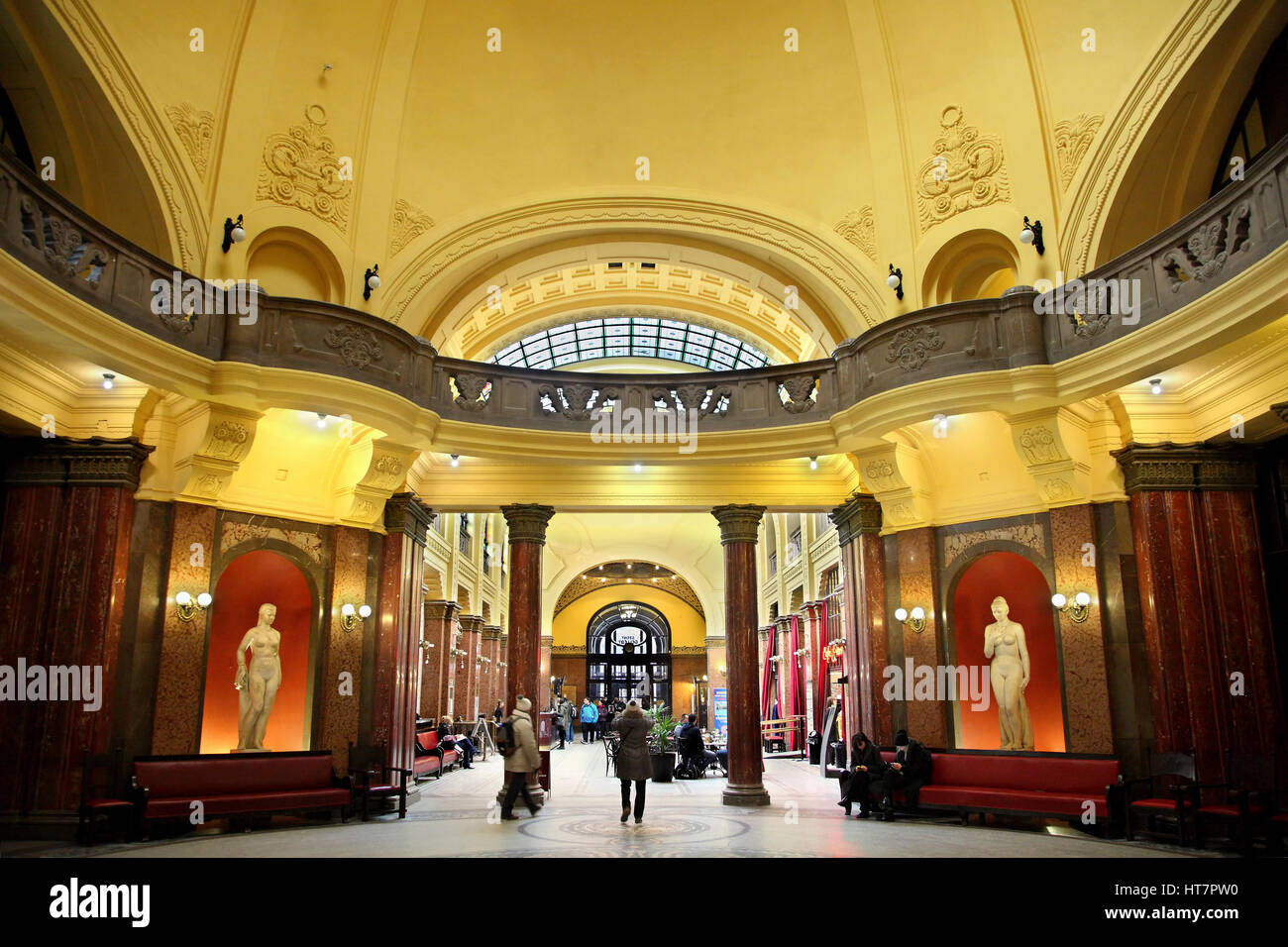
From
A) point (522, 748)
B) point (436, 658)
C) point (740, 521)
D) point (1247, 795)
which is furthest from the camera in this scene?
point (436, 658)

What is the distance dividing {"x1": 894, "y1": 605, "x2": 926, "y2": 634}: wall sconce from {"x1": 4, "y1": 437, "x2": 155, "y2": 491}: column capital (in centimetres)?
1004

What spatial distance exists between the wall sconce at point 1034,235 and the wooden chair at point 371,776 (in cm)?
1037

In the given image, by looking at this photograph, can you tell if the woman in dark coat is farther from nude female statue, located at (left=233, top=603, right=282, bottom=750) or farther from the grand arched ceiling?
the grand arched ceiling

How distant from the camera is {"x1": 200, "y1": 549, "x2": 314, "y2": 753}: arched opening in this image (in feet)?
38.3

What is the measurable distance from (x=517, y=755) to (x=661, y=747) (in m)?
6.36

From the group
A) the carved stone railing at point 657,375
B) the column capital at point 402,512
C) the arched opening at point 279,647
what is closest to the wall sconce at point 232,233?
the carved stone railing at point 657,375

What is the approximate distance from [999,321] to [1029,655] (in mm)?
4954

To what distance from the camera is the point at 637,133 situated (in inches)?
544

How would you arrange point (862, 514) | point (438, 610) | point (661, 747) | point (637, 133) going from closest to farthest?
point (862, 514)
point (637, 133)
point (661, 747)
point (438, 610)

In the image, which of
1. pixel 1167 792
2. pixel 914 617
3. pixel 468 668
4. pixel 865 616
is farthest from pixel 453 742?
pixel 1167 792

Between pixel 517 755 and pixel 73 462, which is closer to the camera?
pixel 73 462

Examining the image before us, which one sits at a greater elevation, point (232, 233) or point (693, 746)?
point (232, 233)

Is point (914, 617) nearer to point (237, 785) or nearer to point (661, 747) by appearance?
point (661, 747)

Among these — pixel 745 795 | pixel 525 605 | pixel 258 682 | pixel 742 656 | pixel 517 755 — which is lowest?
pixel 745 795
